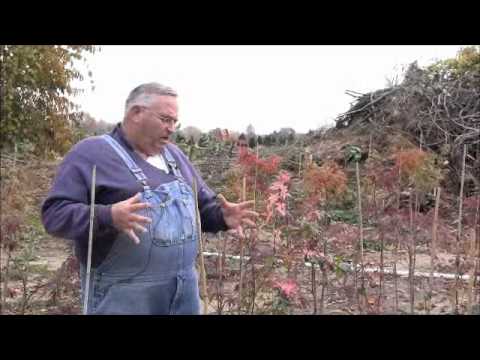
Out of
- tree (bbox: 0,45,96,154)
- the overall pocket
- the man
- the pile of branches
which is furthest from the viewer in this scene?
the pile of branches

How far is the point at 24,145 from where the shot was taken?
819 cm

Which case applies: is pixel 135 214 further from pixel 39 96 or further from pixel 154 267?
pixel 39 96

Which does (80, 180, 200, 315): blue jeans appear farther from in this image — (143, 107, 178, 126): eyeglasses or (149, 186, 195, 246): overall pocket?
(143, 107, 178, 126): eyeglasses

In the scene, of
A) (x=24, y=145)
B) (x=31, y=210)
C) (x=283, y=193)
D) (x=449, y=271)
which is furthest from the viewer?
(x=24, y=145)

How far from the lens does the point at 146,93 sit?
209cm

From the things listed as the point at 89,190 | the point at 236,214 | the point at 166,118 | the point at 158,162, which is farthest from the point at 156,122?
the point at 236,214

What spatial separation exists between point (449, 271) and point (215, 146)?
2466 millimetres

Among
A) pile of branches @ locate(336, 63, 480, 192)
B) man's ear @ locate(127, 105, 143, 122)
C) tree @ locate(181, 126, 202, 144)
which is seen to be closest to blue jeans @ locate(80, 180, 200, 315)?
man's ear @ locate(127, 105, 143, 122)

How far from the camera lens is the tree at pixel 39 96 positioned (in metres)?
7.30

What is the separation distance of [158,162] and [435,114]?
25.9ft

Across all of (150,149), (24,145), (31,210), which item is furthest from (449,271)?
(24,145)

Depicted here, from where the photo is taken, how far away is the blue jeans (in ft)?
6.51
